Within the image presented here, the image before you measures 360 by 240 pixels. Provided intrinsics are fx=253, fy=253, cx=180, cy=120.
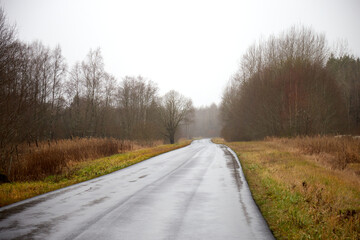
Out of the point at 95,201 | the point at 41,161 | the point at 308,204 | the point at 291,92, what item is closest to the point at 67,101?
the point at 41,161

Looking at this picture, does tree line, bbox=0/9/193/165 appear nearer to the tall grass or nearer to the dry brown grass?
the dry brown grass

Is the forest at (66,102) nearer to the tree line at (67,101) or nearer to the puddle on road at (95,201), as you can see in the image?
the tree line at (67,101)

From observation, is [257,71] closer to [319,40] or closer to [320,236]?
[319,40]

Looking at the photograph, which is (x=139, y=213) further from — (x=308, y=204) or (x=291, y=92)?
(x=291, y=92)

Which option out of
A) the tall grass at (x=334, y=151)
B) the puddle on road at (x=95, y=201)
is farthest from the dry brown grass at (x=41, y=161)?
the tall grass at (x=334, y=151)

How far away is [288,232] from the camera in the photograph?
192 inches

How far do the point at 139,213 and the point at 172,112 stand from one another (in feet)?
162

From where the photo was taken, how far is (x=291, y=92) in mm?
33250


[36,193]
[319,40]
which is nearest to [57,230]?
[36,193]

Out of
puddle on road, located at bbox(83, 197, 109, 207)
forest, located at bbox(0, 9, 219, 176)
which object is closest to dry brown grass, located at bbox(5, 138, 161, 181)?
forest, located at bbox(0, 9, 219, 176)

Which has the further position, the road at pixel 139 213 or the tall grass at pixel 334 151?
the tall grass at pixel 334 151

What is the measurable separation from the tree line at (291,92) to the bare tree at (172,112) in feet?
36.7

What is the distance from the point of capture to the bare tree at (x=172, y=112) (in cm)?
5481

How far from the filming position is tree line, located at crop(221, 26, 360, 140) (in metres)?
32.0
